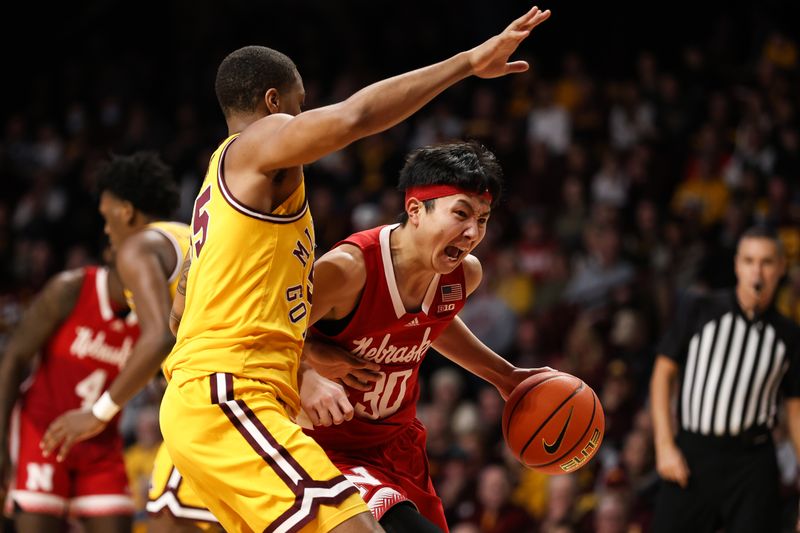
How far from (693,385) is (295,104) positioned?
290 cm

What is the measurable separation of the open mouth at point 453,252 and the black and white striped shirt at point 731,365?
7.25 feet

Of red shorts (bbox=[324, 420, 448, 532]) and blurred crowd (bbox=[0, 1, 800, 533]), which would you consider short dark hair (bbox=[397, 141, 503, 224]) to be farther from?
blurred crowd (bbox=[0, 1, 800, 533])

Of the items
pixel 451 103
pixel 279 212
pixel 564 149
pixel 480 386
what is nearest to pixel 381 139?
pixel 451 103

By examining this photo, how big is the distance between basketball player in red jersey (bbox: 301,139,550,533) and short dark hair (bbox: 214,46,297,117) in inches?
23.5

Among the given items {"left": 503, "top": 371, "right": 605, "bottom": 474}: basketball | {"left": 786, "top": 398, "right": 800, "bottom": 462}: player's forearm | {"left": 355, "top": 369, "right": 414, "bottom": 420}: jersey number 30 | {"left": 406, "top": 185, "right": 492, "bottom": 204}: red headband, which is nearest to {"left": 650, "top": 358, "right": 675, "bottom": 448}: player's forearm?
{"left": 786, "top": 398, "right": 800, "bottom": 462}: player's forearm

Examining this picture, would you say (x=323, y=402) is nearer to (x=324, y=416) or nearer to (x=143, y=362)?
(x=324, y=416)

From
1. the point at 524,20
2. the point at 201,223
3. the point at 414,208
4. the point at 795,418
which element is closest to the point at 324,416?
the point at 201,223

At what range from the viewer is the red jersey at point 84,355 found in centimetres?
531

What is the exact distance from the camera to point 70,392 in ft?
17.7

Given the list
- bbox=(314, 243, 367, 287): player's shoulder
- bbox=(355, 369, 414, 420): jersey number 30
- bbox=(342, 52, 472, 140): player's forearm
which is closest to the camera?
bbox=(342, 52, 472, 140): player's forearm

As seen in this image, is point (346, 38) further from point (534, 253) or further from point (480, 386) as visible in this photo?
point (480, 386)

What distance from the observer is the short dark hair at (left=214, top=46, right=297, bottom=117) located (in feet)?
11.2

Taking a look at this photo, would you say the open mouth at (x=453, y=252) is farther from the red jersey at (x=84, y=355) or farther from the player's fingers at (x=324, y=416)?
the red jersey at (x=84, y=355)

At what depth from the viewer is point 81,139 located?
13.6m
